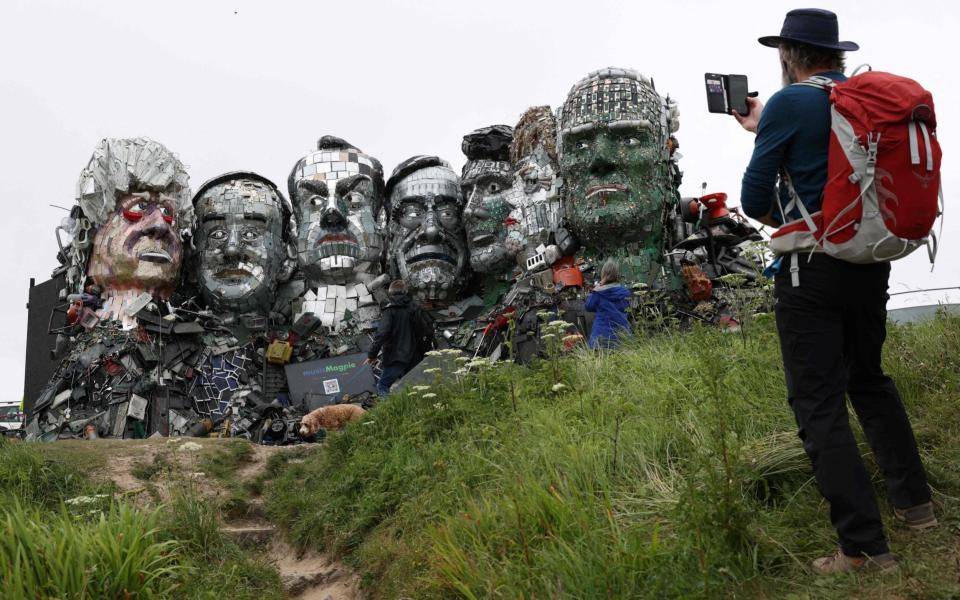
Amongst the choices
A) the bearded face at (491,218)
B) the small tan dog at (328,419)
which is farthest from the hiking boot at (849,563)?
the bearded face at (491,218)

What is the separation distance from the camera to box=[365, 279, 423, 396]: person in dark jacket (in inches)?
347

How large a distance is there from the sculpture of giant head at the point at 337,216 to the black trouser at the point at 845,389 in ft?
32.3

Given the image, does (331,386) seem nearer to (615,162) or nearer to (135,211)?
(135,211)

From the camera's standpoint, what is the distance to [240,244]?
40.2ft

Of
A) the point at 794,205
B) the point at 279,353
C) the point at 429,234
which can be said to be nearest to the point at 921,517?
the point at 794,205

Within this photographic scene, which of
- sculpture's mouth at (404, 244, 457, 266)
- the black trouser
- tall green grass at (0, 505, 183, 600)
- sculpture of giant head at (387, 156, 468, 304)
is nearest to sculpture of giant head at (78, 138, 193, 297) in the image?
sculpture of giant head at (387, 156, 468, 304)

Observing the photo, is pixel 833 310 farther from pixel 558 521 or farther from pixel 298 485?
pixel 298 485

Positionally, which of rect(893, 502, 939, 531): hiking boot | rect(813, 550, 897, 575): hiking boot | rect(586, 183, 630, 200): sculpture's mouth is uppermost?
rect(586, 183, 630, 200): sculpture's mouth

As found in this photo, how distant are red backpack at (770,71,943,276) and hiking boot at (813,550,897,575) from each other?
91 cm

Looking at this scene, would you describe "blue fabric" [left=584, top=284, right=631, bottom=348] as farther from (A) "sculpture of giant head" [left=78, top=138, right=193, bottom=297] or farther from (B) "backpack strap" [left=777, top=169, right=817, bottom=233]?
(A) "sculpture of giant head" [left=78, top=138, right=193, bottom=297]

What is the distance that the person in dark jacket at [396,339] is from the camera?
28.9 ft

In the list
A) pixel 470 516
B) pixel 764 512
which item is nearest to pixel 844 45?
pixel 764 512

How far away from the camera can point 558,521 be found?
3.23m

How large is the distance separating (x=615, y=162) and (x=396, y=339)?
10.7ft
